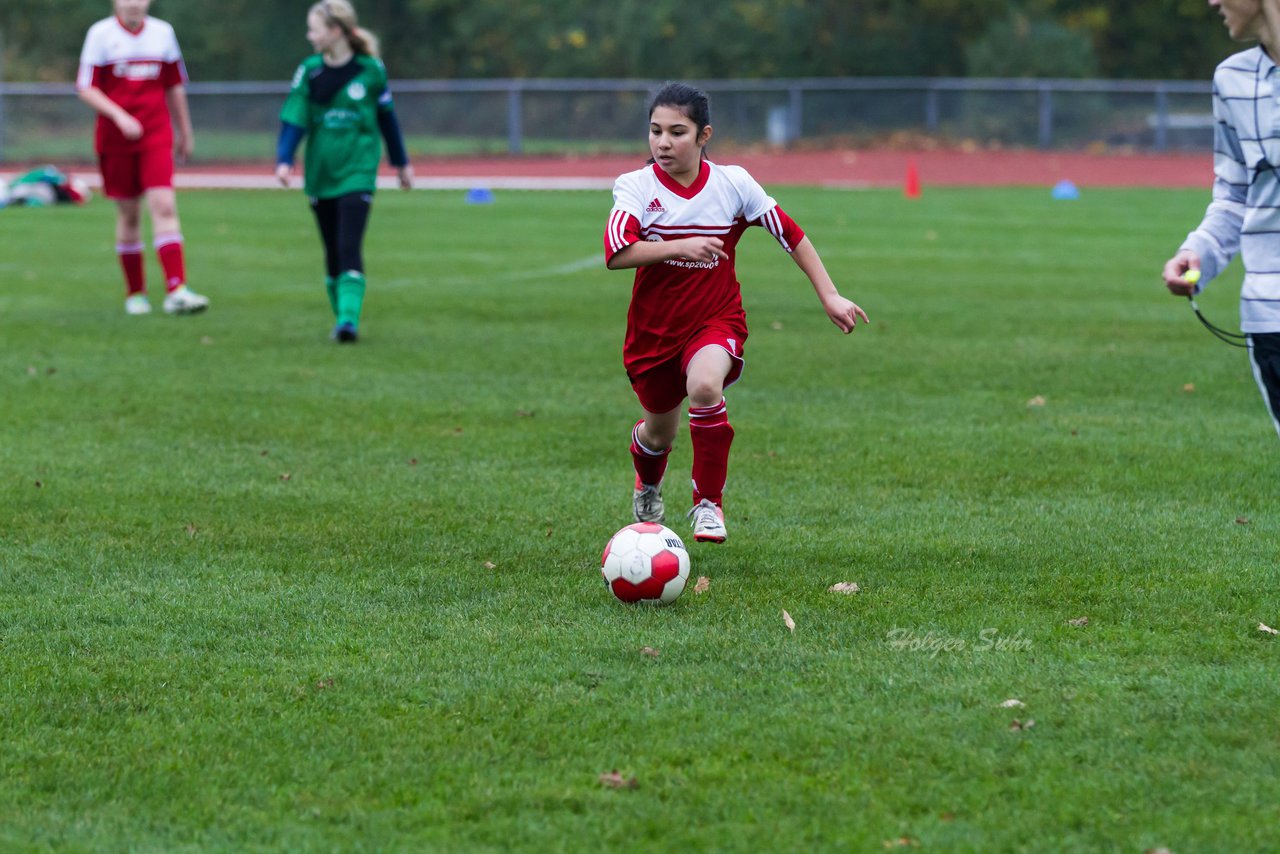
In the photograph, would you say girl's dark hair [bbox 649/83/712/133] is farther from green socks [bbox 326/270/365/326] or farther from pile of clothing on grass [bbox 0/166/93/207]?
pile of clothing on grass [bbox 0/166/93/207]

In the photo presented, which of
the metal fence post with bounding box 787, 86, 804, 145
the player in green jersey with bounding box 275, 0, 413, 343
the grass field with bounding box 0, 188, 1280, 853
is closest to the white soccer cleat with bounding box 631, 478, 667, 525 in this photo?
the grass field with bounding box 0, 188, 1280, 853

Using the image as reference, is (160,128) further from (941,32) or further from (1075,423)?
(941,32)

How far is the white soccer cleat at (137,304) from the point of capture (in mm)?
12758

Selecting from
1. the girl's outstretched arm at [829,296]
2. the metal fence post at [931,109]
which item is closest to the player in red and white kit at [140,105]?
the girl's outstretched arm at [829,296]

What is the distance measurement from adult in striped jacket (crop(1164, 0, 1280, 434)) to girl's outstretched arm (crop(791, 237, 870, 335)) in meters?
1.16

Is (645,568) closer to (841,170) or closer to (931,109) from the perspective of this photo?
(841,170)

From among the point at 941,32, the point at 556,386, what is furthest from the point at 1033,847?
the point at 941,32

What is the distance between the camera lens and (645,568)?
5.12m

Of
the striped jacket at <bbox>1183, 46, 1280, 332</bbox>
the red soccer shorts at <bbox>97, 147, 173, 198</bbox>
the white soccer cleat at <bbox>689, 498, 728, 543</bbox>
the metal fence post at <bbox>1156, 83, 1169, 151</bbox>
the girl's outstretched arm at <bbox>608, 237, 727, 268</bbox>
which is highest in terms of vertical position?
the striped jacket at <bbox>1183, 46, 1280, 332</bbox>

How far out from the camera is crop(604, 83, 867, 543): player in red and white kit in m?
5.71

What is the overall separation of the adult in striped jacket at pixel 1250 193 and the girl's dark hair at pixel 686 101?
1752 millimetres

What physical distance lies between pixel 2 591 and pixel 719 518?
2403 mm

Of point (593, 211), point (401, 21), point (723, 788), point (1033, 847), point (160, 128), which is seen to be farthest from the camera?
point (401, 21)

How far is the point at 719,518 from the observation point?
233 inches
